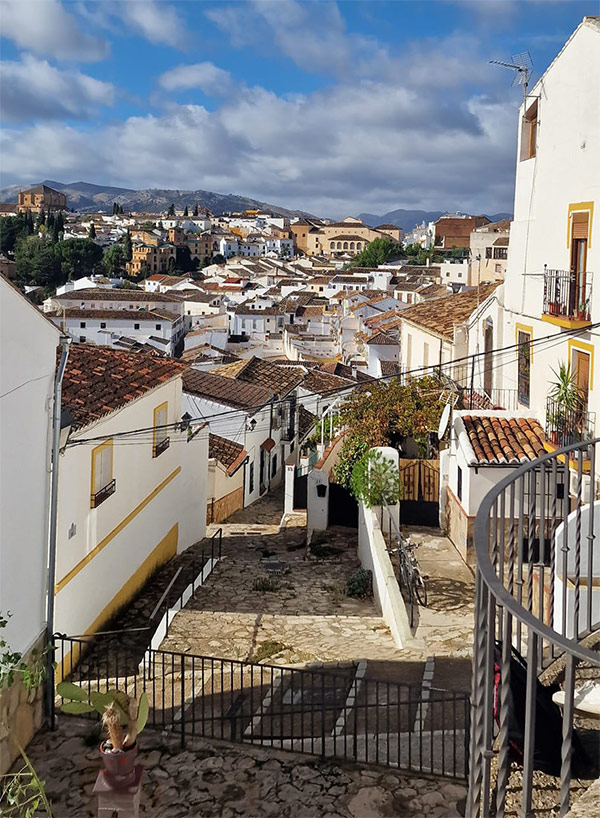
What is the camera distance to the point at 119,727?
7.16 meters

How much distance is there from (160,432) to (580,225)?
29.3 feet

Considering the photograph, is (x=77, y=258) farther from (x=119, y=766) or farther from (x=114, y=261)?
(x=119, y=766)

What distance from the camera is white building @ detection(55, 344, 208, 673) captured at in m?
11.8

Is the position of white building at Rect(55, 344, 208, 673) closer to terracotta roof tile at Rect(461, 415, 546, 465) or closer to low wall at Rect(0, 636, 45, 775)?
low wall at Rect(0, 636, 45, 775)

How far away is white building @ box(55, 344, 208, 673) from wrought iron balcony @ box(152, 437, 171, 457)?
0.03 m

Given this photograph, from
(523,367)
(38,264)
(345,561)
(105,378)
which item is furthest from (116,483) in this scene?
(38,264)

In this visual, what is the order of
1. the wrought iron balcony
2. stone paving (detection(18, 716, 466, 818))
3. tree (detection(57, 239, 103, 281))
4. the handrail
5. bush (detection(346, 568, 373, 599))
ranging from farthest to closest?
tree (detection(57, 239, 103, 281))
the wrought iron balcony
bush (detection(346, 568, 373, 599))
stone paving (detection(18, 716, 466, 818))
the handrail

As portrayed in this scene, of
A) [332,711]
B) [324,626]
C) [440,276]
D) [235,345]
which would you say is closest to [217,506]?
[324,626]

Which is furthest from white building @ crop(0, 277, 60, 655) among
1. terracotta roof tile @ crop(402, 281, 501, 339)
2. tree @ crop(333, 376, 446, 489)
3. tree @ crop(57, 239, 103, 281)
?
tree @ crop(57, 239, 103, 281)

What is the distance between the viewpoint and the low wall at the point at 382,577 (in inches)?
453

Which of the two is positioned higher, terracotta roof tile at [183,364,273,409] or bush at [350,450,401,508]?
terracotta roof tile at [183,364,273,409]

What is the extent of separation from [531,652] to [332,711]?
6104mm

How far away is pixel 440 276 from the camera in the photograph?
92562mm

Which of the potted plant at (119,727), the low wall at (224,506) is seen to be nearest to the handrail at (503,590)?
the potted plant at (119,727)
